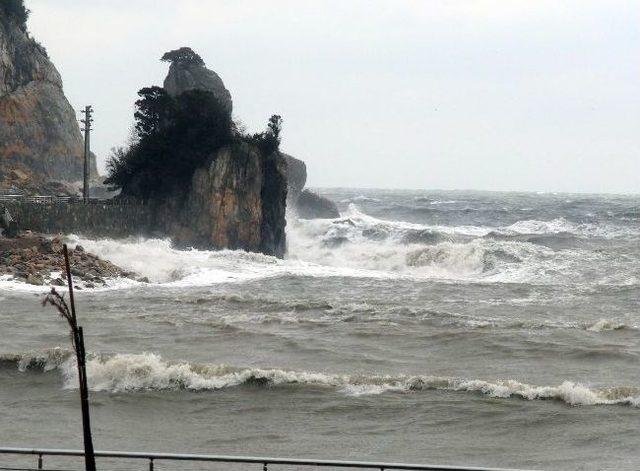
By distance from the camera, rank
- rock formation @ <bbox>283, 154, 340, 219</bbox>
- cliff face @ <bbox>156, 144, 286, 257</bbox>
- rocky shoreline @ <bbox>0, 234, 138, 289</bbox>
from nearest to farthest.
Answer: rocky shoreline @ <bbox>0, 234, 138, 289</bbox> → cliff face @ <bbox>156, 144, 286, 257</bbox> → rock formation @ <bbox>283, 154, 340, 219</bbox>

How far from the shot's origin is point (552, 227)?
81812 millimetres

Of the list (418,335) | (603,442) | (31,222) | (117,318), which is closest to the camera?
(603,442)

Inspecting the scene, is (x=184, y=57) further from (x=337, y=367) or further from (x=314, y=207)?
(x=337, y=367)

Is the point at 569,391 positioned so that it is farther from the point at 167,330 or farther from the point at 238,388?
the point at 167,330

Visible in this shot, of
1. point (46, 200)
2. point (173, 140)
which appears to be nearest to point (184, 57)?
point (173, 140)

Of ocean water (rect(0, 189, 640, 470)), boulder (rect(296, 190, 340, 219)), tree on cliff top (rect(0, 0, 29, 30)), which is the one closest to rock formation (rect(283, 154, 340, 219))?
boulder (rect(296, 190, 340, 219))

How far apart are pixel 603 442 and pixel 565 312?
14.8m

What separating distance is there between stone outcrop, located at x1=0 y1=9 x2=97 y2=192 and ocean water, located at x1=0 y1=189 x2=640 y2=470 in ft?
76.5

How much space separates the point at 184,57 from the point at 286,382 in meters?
52.5

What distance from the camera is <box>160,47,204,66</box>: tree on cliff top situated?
6756 centimetres

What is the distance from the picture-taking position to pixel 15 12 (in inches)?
2662

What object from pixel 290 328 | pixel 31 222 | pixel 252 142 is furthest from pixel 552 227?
pixel 290 328

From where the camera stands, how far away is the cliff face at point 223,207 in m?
46.6

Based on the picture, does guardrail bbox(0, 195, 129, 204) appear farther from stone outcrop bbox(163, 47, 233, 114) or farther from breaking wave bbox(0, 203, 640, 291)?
stone outcrop bbox(163, 47, 233, 114)
